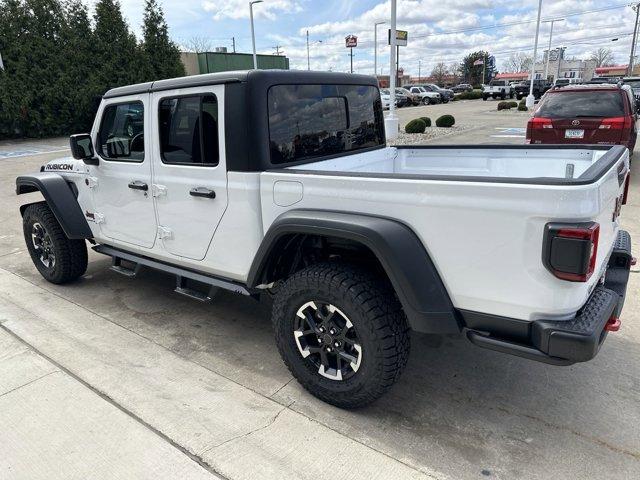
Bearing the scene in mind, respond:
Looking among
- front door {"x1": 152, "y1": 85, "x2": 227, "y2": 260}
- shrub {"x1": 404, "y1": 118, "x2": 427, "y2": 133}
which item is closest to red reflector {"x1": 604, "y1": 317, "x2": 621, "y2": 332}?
front door {"x1": 152, "y1": 85, "x2": 227, "y2": 260}

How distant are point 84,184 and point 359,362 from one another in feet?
10.3

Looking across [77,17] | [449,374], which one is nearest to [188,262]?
[449,374]

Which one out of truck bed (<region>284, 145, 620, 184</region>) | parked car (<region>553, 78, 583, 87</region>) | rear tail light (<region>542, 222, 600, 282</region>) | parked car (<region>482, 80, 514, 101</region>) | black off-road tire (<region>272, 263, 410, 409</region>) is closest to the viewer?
rear tail light (<region>542, 222, 600, 282</region>)

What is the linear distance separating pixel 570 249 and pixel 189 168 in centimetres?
238

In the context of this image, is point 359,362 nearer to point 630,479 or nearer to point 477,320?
point 477,320

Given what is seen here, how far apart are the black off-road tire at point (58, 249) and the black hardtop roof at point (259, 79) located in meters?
1.55

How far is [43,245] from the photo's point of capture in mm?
4832

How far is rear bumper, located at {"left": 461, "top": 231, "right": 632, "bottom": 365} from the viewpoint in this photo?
204 cm

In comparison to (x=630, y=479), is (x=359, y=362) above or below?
above

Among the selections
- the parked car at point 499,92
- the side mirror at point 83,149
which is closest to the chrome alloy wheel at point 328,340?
→ the side mirror at point 83,149

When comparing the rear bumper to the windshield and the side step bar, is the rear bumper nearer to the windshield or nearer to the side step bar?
the side step bar

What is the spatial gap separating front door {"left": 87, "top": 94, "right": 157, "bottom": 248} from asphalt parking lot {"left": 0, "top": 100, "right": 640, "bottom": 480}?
0.80 m

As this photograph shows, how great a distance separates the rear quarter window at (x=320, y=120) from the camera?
3041mm

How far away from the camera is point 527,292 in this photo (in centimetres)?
212
